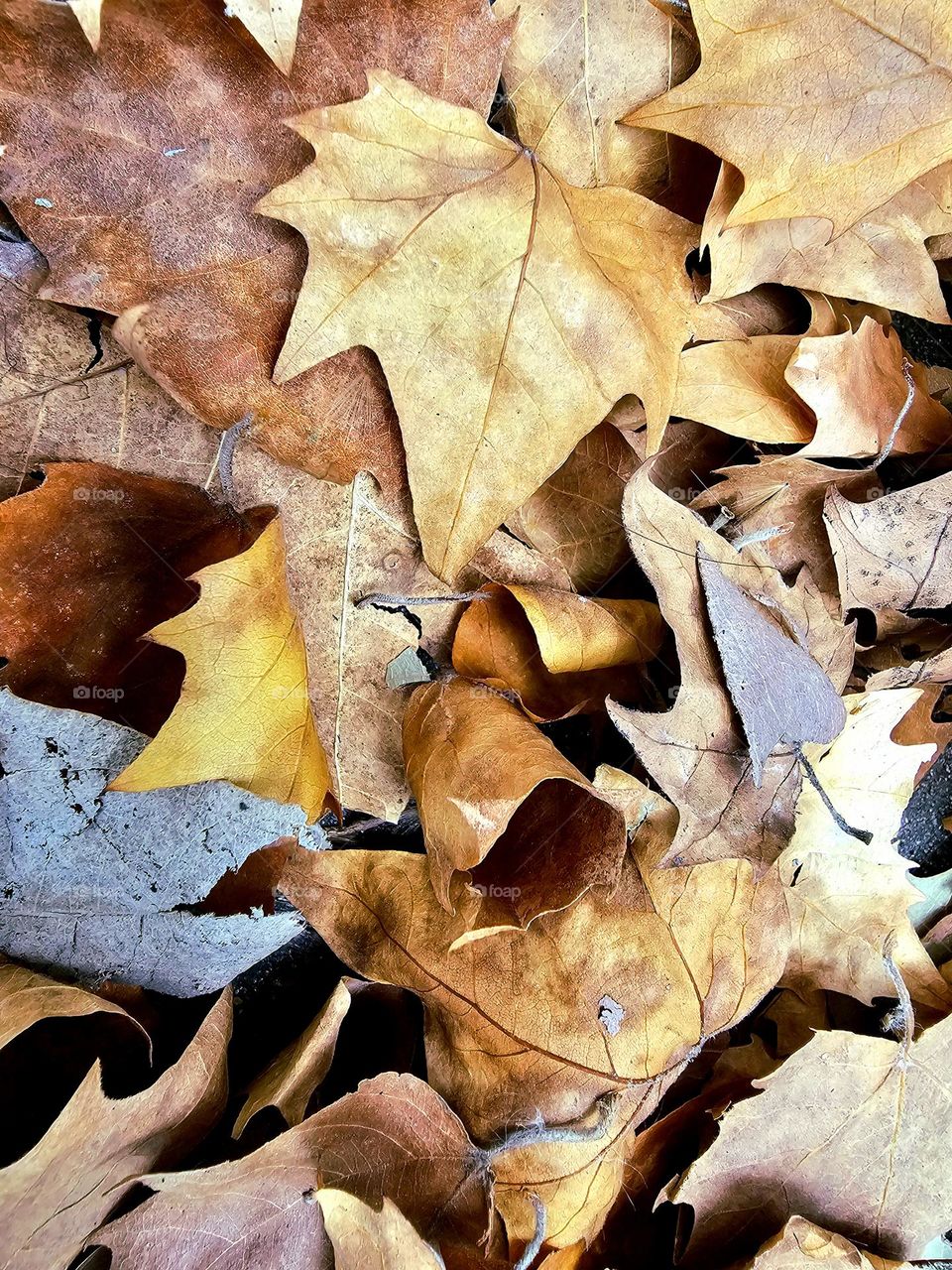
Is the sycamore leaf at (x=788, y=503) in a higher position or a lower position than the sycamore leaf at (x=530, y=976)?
higher

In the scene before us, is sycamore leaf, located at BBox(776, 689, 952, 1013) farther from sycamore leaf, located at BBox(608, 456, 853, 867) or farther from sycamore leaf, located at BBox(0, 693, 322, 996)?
sycamore leaf, located at BBox(0, 693, 322, 996)

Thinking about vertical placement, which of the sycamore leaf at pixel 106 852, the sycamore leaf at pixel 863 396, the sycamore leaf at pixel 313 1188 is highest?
the sycamore leaf at pixel 863 396

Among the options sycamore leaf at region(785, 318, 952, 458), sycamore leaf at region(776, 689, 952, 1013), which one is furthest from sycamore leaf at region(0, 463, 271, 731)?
sycamore leaf at region(776, 689, 952, 1013)

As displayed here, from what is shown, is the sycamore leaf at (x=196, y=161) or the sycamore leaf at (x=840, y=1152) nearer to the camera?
the sycamore leaf at (x=196, y=161)

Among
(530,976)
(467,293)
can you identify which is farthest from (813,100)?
(530,976)

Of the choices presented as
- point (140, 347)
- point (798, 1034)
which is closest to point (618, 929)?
point (798, 1034)

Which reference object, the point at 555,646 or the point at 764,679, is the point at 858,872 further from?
the point at 555,646

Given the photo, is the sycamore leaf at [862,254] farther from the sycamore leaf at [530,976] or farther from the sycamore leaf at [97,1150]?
the sycamore leaf at [97,1150]

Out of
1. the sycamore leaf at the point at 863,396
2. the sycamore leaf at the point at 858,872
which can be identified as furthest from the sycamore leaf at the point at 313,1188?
the sycamore leaf at the point at 863,396
